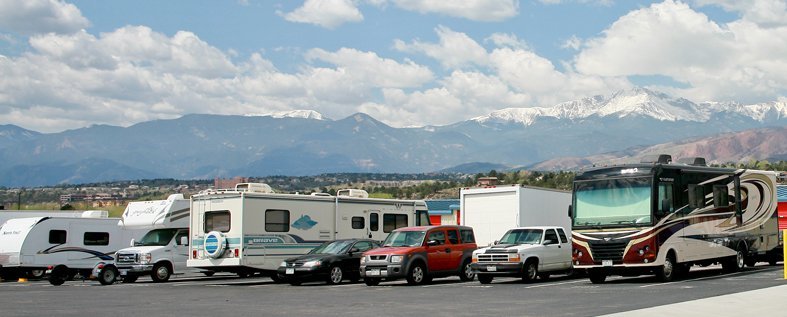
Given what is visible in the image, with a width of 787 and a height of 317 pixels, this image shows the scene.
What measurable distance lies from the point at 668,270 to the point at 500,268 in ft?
14.4

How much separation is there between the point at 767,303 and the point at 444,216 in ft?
144

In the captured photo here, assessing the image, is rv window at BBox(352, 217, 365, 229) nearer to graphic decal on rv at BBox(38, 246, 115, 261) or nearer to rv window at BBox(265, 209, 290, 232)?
rv window at BBox(265, 209, 290, 232)

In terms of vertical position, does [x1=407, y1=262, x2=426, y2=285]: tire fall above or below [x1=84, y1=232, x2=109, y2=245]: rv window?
below

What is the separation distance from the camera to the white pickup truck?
2688cm

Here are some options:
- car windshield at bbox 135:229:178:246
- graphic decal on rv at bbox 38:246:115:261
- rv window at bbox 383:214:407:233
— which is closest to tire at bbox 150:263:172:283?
car windshield at bbox 135:229:178:246

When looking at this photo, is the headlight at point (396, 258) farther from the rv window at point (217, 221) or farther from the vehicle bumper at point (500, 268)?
the rv window at point (217, 221)

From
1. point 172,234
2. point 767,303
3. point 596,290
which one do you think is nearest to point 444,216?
point 172,234

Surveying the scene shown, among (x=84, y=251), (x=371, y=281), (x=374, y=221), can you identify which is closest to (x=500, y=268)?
(x=371, y=281)

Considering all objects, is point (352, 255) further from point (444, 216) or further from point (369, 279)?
point (444, 216)

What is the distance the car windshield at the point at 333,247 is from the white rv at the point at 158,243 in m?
5.41

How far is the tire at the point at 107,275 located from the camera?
32.2 m

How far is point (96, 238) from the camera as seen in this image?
3662 cm

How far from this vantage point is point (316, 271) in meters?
28.6

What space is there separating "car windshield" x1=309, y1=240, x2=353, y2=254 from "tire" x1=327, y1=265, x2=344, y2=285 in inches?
23.3
